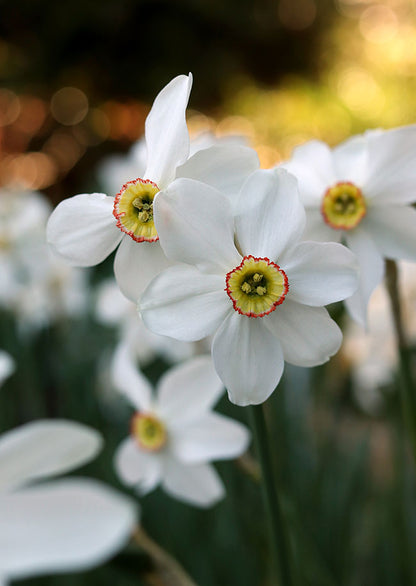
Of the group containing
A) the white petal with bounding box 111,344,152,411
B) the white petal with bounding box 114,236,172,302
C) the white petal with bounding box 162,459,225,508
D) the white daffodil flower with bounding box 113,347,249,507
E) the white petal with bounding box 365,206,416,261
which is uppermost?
the white petal with bounding box 365,206,416,261

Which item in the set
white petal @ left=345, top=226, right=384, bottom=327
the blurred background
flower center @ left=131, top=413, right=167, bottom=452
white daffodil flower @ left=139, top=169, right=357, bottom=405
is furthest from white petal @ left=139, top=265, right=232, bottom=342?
the blurred background

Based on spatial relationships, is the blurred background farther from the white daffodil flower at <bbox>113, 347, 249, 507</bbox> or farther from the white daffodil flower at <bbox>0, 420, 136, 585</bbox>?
the white daffodil flower at <bbox>0, 420, 136, 585</bbox>

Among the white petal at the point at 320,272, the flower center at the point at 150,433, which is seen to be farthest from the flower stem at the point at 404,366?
the flower center at the point at 150,433

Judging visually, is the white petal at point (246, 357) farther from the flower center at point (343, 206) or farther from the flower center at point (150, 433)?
the flower center at point (150, 433)

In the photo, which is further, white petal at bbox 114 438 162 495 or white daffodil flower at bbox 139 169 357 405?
white petal at bbox 114 438 162 495

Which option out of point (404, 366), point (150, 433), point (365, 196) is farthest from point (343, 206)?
point (150, 433)

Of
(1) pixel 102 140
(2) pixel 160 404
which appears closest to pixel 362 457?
(2) pixel 160 404

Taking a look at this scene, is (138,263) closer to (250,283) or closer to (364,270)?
(250,283)
